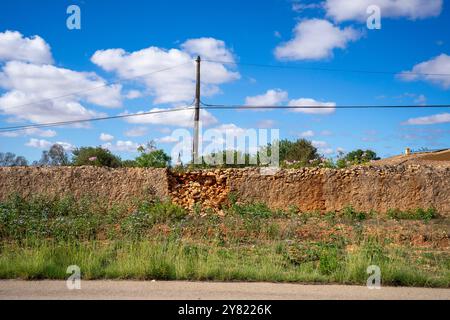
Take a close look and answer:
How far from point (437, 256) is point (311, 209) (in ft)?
23.7

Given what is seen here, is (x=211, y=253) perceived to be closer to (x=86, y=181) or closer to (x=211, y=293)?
(x=211, y=293)

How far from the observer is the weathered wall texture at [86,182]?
14930 millimetres

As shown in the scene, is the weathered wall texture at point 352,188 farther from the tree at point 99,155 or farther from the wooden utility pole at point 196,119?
the tree at point 99,155

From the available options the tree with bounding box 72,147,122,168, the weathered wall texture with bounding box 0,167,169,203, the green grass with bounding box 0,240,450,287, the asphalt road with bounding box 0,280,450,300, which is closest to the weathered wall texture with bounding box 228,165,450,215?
the weathered wall texture with bounding box 0,167,169,203

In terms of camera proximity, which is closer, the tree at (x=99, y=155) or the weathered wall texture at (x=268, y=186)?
the weathered wall texture at (x=268, y=186)

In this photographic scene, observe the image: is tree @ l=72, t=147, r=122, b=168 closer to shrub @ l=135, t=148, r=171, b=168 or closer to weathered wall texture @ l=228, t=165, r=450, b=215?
shrub @ l=135, t=148, r=171, b=168

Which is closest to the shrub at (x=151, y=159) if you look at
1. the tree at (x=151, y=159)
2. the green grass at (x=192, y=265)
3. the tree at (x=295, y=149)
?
the tree at (x=151, y=159)

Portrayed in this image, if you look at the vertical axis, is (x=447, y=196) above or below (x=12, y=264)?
above

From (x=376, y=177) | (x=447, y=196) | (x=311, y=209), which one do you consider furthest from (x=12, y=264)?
(x=447, y=196)

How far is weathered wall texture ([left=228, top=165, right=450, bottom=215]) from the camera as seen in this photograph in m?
15.4

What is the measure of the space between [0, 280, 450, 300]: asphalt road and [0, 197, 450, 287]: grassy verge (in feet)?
1.03

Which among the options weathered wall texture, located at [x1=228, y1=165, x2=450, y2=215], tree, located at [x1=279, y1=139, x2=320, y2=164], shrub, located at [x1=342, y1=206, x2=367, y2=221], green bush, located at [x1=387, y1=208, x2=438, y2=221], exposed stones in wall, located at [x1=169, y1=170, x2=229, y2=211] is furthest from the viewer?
tree, located at [x1=279, y1=139, x2=320, y2=164]
